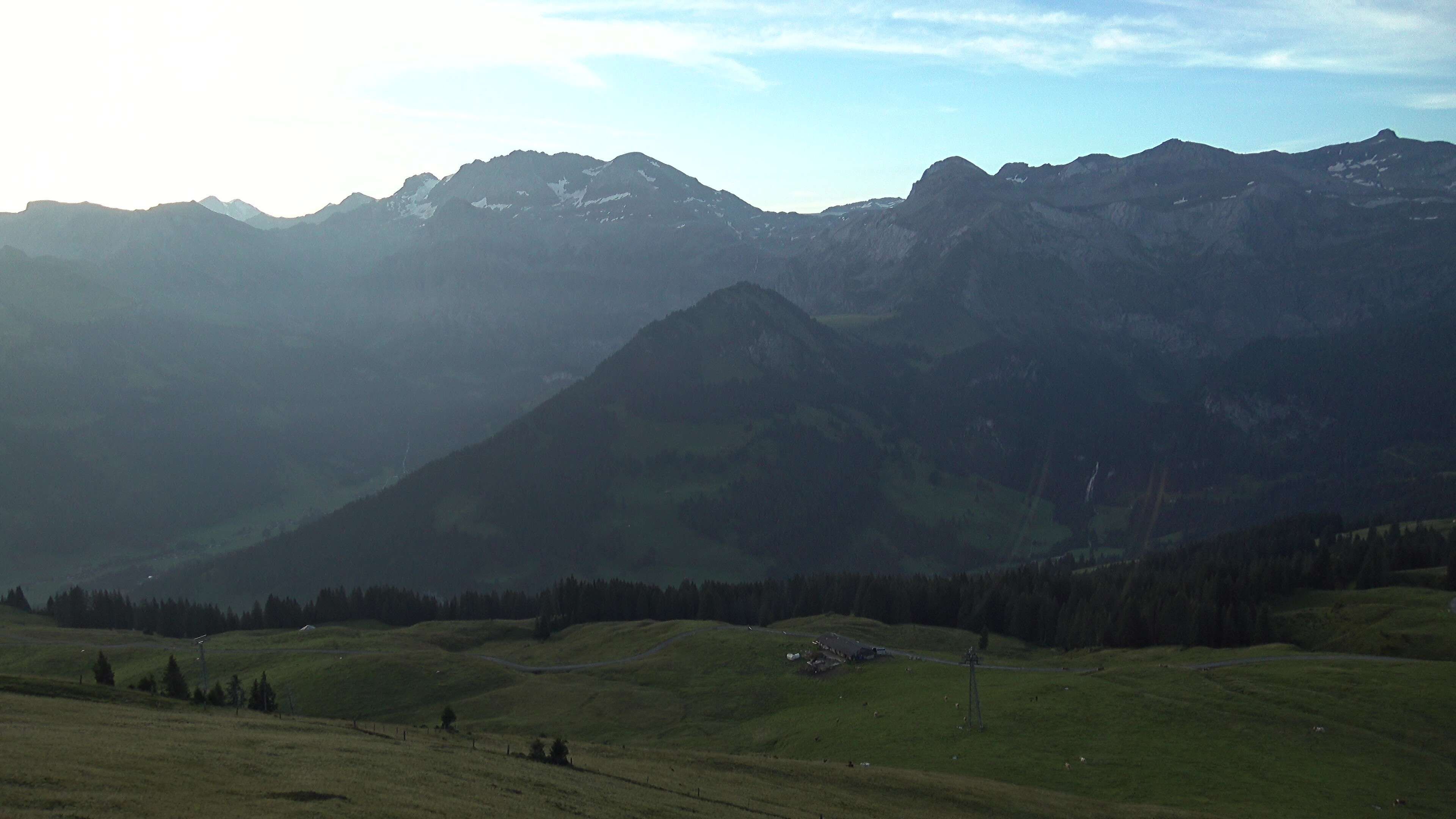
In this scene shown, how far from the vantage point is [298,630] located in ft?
613

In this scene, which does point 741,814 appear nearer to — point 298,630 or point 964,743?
point 964,743

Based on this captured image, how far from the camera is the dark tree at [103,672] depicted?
103 meters

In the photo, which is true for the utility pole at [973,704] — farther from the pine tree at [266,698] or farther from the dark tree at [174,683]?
the dark tree at [174,683]

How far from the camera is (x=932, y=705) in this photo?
401ft

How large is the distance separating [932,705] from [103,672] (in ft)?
284

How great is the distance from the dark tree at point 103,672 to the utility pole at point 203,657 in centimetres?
867

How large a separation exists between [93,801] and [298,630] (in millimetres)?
151348

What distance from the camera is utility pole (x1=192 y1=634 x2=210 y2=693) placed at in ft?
410

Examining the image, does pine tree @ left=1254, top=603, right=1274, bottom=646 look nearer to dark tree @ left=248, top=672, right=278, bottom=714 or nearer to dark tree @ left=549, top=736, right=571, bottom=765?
dark tree @ left=549, top=736, right=571, bottom=765

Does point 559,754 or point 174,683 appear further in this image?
point 174,683

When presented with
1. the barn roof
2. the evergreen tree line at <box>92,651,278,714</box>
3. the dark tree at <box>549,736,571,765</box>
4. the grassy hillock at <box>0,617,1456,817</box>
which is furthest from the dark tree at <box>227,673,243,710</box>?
the barn roof

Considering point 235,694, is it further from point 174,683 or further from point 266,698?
point 174,683

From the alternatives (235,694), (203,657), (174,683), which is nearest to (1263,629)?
(235,694)

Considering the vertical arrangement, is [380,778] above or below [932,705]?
above
